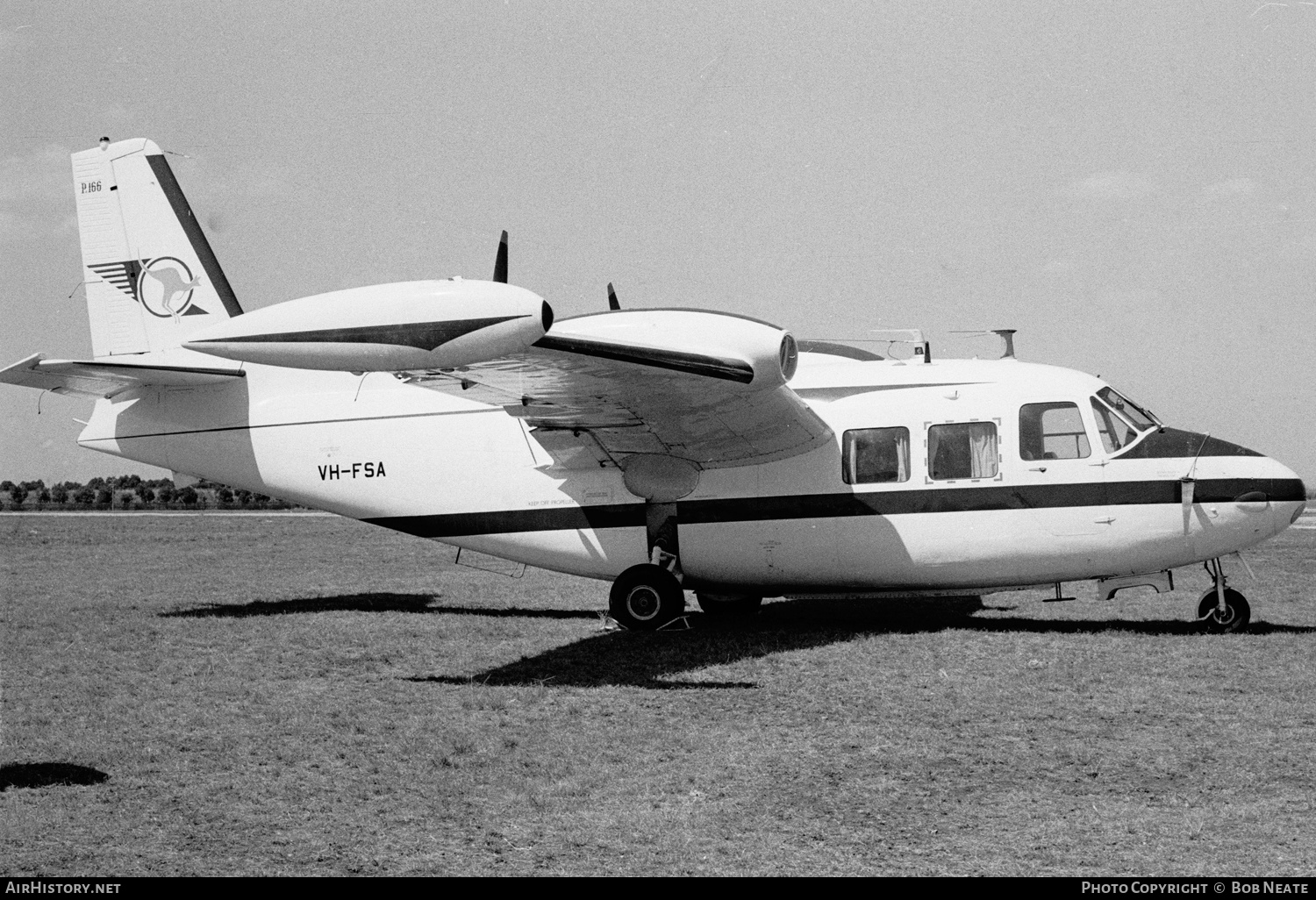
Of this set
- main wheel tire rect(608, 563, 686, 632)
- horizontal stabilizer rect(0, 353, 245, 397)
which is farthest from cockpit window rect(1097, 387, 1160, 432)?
horizontal stabilizer rect(0, 353, 245, 397)

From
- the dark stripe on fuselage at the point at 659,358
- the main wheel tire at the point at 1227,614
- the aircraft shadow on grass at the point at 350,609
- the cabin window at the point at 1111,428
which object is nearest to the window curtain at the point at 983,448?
the cabin window at the point at 1111,428

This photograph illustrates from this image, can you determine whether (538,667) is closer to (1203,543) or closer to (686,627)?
(686,627)

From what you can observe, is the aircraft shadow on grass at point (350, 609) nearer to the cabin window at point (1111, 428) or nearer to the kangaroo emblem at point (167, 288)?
the kangaroo emblem at point (167, 288)

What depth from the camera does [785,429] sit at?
1203 cm

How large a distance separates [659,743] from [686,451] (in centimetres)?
516

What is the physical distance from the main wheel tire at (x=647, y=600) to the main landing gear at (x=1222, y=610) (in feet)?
17.1

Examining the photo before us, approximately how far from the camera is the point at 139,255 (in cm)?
1463

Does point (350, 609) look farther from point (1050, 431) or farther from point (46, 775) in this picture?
point (1050, 431)

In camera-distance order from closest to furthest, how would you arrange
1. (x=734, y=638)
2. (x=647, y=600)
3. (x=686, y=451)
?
(x=734, y=638), (x=647, y=600), (x=686, y=451)

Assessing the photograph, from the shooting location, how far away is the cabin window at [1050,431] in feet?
39.1

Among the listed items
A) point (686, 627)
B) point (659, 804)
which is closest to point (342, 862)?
point (659, 804)

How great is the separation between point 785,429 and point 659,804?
6.26 m

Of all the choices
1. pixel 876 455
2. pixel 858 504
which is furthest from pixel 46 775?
pixel 876 455

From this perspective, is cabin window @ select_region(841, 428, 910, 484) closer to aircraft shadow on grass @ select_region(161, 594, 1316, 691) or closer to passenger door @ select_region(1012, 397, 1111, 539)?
passenger door @ select_region(1012, 397, 1111, 539)
